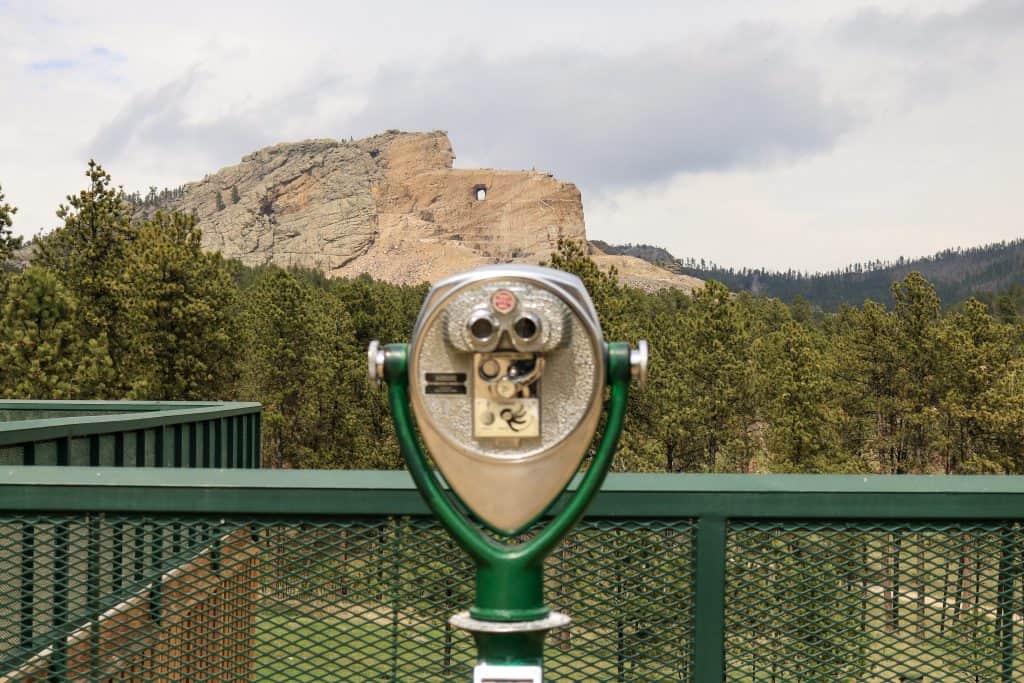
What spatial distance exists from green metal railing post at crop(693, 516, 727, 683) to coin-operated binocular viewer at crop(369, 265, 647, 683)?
2.24ft

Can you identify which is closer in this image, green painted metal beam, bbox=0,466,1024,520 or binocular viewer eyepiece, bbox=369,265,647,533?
binocular viewer eyepiece, bbox=369,265,647,533

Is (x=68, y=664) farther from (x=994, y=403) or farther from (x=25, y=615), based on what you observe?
(x=994, y=403)

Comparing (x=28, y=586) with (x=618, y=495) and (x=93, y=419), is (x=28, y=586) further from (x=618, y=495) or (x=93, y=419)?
(x=93, y=419)

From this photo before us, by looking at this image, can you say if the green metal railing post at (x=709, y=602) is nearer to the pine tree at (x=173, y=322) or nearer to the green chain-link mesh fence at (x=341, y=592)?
the green chain-link mesh fence at (x=341, y=592)

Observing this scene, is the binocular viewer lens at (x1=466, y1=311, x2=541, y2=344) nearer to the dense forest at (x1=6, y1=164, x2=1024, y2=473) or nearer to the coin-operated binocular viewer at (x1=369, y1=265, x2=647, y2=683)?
the coin-operated binocular viewer at (x1=369, y1=265, x2=647, y2=683)

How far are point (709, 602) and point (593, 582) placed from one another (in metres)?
0.31

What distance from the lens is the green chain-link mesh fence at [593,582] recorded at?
290 cm

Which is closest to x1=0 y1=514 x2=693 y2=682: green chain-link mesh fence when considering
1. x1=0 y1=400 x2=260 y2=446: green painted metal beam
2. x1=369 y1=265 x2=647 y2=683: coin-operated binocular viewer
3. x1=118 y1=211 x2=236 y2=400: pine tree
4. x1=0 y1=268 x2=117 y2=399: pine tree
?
x1=369 y1=265 x2=647 y2=683: coin-operated binocular viewer

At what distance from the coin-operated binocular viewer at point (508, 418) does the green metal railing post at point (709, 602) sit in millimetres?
681

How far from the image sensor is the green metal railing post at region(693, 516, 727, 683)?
2898mm

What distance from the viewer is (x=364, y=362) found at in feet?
153

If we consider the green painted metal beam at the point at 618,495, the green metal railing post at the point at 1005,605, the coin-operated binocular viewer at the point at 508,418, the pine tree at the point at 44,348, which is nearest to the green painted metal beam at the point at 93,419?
the green painted metal beam at the point at 618,495

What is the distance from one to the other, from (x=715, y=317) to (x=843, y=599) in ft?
138

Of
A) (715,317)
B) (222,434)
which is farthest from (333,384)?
(222,434)
